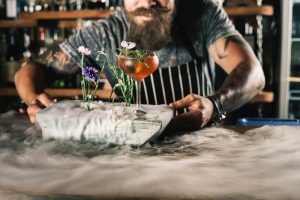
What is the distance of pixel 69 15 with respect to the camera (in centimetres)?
332

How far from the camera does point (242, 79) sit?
210 cm

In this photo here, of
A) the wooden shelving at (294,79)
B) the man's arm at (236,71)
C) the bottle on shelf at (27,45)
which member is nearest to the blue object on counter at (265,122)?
the man's arm at (236,71)

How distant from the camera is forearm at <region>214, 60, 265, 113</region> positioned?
6.61 feet

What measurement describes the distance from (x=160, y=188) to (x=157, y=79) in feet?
5.16

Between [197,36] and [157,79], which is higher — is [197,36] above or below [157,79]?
above

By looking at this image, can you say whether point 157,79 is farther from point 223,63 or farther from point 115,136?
point 115,136

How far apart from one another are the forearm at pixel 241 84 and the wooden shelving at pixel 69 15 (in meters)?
1.39

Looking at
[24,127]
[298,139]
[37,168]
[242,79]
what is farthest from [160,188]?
[242,79]

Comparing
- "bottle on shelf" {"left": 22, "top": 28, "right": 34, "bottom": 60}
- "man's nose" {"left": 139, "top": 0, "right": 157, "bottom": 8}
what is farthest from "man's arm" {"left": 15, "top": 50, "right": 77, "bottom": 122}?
"bottle on shelf" {"left": 22, "top": 28, "right": 34, "bottom": 60}

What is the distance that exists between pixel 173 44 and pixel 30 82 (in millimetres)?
825

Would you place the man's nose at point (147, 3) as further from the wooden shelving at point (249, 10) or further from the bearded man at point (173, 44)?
the wooden shelving at point (249, 10)

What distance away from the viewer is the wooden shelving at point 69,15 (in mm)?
3225

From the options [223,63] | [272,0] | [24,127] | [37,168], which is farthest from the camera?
[272,0]

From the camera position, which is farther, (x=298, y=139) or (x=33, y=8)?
(x=33, y=8)
